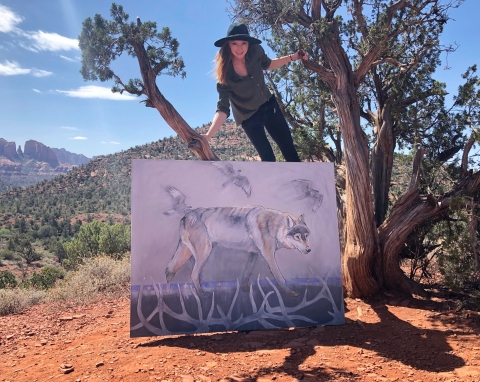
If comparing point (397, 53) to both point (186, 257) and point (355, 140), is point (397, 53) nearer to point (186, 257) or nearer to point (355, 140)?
point (355, 140)

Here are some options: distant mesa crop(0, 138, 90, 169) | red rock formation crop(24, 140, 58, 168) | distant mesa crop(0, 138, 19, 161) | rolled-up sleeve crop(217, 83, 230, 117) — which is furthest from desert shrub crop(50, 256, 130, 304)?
distant mesa crop(0, 138, 19, 161)

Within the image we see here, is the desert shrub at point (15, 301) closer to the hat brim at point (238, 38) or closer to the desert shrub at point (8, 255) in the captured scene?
the hat brim at point (238, 38)


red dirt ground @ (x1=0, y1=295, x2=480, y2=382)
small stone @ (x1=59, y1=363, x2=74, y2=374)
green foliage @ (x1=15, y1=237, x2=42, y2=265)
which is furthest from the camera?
green foliage @ (x1=15, y1=237, x2=42, y2=265)

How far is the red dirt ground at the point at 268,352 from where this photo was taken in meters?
3.19

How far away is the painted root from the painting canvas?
0.4 inches

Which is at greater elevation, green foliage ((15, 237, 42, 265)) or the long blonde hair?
the long blonde hair

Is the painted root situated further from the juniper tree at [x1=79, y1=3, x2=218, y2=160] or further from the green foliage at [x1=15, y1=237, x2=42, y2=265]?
the green foliage at [x1=15, y1=237, x2=42, y2=265]

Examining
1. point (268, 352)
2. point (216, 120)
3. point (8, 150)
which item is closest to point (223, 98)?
point (216, 120)

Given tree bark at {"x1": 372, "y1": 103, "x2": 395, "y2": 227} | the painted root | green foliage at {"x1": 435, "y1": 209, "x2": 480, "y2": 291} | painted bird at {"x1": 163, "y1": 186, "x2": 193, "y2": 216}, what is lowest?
the painted root

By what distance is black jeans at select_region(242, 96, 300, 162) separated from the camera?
16.4 ft

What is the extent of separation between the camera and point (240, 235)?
4254 mm

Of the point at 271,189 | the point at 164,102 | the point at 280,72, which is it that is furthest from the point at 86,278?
the point at 280,72

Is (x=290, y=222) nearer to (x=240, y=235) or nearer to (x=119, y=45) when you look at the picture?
(x=240, y=235)

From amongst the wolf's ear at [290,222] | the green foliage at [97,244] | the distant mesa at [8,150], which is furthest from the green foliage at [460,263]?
the distant mesa at [8,150]
